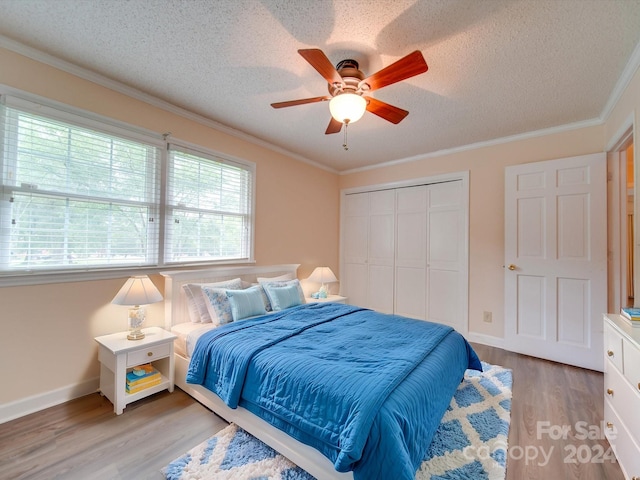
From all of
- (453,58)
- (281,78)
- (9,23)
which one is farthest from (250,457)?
(9,23)

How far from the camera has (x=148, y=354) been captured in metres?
2.22

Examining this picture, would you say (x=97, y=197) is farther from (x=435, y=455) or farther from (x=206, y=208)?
(x=435, y=455)

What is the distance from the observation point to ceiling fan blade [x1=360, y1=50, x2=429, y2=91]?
5.01 ft

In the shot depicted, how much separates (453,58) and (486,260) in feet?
8.19

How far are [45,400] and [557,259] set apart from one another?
4.84 m

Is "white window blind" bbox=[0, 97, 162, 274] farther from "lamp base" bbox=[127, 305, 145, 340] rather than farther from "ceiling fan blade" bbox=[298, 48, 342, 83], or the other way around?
"ceiling fan blade" bbox=[298, 48, 342, 83]

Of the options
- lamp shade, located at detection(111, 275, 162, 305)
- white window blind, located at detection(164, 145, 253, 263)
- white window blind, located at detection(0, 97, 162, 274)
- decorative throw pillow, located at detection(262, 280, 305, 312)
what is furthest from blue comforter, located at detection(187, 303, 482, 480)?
white window blind, located at detection(0, 97, 162, 274)

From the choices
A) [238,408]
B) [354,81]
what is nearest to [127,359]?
[238,408]

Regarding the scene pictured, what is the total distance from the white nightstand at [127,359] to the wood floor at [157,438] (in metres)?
0.09

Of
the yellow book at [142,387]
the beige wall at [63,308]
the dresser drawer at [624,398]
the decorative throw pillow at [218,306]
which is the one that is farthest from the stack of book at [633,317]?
the beige wall at [63,308]

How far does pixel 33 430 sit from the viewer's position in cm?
186

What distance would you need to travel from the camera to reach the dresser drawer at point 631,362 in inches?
56.1

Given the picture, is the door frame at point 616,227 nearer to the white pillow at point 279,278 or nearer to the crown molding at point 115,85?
the white pillow at point 279,278

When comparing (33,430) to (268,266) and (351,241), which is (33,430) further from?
(351,241)
